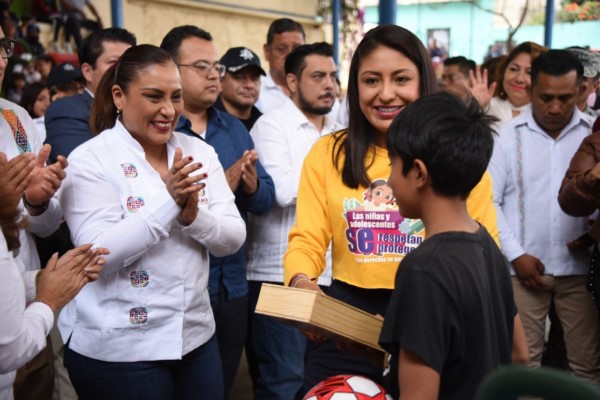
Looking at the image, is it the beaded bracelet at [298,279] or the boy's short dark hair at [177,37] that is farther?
the boy's short dark hair at [177,37]

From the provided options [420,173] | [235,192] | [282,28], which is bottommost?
[235,192]

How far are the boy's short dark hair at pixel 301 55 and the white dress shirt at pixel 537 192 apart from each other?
1206 mm

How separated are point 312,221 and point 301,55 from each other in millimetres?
2129

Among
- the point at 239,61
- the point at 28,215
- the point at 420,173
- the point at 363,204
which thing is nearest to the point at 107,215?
the point at 28,215

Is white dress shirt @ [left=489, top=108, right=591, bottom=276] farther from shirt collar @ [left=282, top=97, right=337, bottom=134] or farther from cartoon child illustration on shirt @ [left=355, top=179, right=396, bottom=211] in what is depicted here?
cartoon child illustration on shirt @ [left=355, top=179, right=396, bottom=211]

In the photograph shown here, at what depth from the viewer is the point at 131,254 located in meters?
2.23

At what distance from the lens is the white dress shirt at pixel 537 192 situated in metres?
3.71

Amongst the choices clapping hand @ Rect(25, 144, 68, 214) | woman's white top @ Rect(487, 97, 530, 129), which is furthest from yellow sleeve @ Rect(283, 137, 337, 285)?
woman's white top @ Rect(487, 97, 530, 129)

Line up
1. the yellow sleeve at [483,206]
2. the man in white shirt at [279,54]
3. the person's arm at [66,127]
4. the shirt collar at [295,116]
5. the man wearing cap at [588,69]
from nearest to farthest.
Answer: the yellow sleeve at [483,206] → the person's arm at [66,127] → the shirt collar at [295,116] → the man wearing cap at [588,69] → the man in white shirt at [279,54]

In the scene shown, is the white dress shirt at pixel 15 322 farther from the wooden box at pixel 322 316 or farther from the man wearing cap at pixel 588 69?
the man wearing cap at pixel 588 69

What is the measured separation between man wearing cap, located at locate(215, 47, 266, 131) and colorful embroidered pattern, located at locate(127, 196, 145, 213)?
2.04 m

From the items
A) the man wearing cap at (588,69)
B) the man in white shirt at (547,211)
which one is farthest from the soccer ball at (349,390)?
the man wearing cap at (588,69)

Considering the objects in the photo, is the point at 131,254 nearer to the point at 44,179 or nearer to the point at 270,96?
the point at 44,179

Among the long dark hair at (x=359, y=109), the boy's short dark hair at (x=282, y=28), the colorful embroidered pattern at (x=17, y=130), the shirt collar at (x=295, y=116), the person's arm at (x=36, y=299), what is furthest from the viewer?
the boy's short dark hair at (x=282, y=28)
